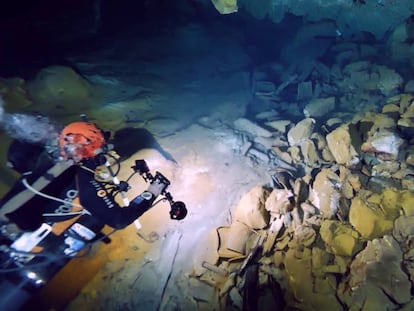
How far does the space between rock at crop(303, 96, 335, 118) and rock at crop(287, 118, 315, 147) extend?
1.08 metres

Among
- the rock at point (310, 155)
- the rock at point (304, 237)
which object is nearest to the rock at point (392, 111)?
the rock at point (310, 155)

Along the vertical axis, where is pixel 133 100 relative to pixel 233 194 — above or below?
above

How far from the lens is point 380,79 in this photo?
7.34 metres

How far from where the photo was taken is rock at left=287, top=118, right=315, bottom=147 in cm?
557

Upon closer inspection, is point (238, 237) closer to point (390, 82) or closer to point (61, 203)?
point (61, 203)

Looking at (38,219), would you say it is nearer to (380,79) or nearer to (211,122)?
(211,122)

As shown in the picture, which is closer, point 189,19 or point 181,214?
point 181,214

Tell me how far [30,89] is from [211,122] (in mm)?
4448

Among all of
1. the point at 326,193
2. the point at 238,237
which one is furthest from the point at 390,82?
the point at 238,237

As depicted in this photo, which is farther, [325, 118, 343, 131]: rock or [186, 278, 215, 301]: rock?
[325, 118, 343, 131]: rock

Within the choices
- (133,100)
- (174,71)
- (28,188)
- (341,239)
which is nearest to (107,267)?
(28,188)

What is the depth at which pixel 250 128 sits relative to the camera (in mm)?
6352

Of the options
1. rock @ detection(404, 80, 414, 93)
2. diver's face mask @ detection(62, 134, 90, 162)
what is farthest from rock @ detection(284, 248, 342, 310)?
rock @ detection(404, 80, 414, 93)

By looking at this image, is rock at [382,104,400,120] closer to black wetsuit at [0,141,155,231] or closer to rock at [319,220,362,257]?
rock at [319,220,362,257]
